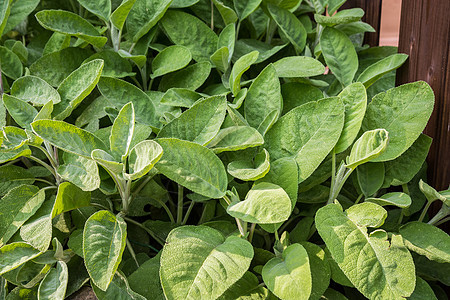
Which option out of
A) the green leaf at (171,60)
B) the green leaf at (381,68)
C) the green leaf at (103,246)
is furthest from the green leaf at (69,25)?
the green leaf at (381,68)

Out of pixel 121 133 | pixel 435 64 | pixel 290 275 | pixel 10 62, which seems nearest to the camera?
pixel 290 275

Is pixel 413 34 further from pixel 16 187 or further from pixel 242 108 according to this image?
pixel 16 187

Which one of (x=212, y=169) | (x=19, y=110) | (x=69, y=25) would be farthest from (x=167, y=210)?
(x=69, y=25)

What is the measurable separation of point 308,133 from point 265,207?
6.4 inches

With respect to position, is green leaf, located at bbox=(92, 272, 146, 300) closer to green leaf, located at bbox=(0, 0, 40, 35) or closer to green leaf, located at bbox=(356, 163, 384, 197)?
green leaf, located at bbox=(356, 163, 384, 197)

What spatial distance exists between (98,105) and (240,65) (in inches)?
10.8

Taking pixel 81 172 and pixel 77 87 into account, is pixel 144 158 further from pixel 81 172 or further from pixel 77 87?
→ pixel 77 87

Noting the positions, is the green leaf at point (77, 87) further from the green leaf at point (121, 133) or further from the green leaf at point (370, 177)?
the green leaf at point (370, 177)

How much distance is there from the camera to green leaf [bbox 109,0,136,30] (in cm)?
88

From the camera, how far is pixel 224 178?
0.71 m

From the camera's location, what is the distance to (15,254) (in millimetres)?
686

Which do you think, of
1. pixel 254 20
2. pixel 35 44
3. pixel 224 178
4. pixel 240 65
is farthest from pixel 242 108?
pixel 35 44

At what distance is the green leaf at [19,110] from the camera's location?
0.77 meters

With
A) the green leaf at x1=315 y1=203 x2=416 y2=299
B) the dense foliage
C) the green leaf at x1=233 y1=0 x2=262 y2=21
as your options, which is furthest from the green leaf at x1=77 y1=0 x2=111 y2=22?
the green leaf at x1=315 y1=203 x2=416 y2=299
